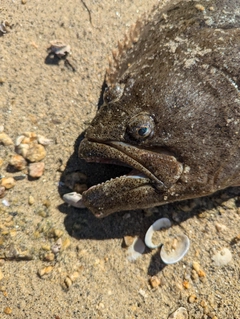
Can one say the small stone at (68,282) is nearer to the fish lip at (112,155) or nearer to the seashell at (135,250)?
the seashell at (135,250)

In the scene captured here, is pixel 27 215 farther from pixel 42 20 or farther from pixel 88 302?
pixel 42 20

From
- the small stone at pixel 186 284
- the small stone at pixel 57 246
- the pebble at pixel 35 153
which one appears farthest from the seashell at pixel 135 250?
the pebble at pixel 35 153

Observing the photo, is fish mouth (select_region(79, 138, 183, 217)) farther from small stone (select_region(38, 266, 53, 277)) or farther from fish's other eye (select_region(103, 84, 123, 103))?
small stone (select_region(38, 266, 53, 277))

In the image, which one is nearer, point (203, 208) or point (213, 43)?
point (213, 43)

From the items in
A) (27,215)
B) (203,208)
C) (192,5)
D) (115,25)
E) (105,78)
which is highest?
(192,5)

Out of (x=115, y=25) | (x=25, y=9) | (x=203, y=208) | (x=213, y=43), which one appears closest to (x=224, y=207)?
(x=203, y=208)

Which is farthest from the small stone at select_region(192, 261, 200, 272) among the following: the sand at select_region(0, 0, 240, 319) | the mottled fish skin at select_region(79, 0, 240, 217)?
the mottled fish skin at select_region(79, 0, 240, 217)

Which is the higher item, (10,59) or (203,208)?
(10,59)

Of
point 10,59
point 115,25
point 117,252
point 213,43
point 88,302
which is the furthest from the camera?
point 115,25
